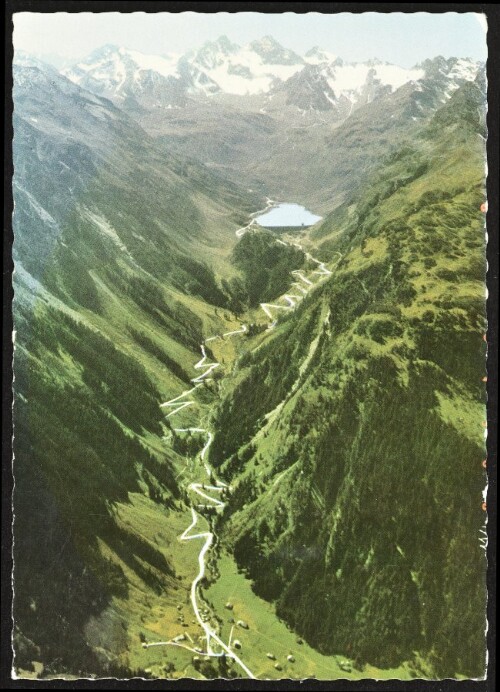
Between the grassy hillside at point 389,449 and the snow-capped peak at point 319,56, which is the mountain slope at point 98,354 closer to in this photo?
the grassy hillside at point 389,449

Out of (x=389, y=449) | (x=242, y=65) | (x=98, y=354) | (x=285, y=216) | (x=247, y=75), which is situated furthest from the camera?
(x=285, y=216)

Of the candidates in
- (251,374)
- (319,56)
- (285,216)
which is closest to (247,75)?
(319,56)

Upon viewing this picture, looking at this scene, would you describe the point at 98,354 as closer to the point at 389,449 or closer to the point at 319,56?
the point at 389,449

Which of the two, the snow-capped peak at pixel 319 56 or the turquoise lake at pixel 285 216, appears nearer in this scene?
the snow-capped peak at pixel 319 56

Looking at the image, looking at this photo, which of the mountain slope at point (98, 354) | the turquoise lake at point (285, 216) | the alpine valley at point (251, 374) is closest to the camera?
the alpine valley at point (251, 374)

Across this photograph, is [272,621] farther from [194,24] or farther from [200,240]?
[194,24]

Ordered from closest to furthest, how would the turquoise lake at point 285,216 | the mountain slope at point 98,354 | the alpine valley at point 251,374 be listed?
the alpine valley at point 251,374 → the mountain slope at point 98,354 → the turquoise lake at point 285,216

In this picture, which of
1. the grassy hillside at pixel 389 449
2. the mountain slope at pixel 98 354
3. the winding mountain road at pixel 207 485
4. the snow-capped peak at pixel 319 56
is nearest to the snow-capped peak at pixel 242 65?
the snow-capped peak at pixel 319 56

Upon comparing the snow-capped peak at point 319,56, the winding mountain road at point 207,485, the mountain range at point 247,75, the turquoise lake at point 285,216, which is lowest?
the winding mountain road at point 207,485
